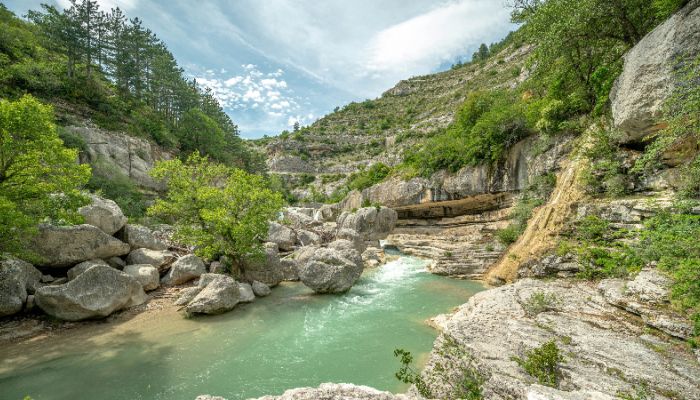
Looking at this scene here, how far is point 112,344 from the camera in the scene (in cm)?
1030

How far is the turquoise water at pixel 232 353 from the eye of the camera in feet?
25.9

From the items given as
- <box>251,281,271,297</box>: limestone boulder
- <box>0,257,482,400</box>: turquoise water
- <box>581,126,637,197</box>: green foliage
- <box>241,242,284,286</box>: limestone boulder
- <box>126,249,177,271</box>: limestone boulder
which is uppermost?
<box>581,126,637,197</box>: green foliage

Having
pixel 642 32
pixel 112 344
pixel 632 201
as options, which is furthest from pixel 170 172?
pixel 642 32

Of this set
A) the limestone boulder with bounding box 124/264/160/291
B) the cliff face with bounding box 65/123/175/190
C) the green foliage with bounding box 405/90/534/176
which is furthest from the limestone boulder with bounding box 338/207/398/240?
the limestone boulder with bounding box 124/264/160/291

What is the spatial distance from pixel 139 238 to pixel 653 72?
80.1 ft

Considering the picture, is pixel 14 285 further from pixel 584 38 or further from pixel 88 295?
pixel 584 38

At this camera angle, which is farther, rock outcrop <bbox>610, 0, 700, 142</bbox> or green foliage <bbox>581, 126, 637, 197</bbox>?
green foliage <bbox>581, 126, 637, 197</bbox>

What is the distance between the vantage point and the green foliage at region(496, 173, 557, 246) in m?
18.7

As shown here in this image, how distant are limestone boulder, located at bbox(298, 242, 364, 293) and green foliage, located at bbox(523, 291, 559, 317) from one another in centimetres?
889

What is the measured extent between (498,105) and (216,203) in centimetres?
2410

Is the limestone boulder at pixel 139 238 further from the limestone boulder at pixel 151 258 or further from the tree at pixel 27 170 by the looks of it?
the tree at pixel 27 170

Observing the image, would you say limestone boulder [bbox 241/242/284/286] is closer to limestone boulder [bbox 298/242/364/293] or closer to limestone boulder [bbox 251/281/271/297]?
limestone boulder [bbox 251/281/271/297]

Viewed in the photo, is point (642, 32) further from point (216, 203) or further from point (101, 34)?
point (101, 34)

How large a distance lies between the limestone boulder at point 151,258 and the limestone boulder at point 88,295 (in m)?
3.26
